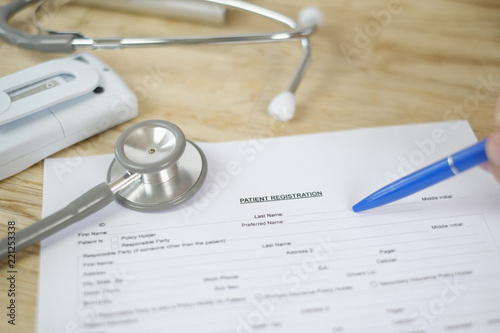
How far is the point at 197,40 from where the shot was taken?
2.65ft

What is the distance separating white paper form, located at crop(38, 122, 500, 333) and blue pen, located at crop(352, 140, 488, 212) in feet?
0.08

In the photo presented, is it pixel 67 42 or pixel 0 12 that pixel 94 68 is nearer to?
Result: pixel 67 42

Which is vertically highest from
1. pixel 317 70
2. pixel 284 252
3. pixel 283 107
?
pixel 317 70

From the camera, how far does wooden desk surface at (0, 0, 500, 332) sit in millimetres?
774

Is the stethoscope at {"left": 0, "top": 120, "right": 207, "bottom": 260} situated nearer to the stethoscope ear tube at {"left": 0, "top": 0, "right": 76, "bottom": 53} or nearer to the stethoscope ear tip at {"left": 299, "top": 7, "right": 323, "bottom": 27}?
the stethoscope ear tube at {"left": 0, "top": 0, "right": 76, "bottom": 53}

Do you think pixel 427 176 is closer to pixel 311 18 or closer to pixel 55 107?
pixel 311 18

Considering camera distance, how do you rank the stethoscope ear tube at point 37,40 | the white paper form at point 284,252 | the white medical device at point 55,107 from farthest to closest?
the stethoscope ear tube at point 37,40
the white medical device at point 55,107
the white paper form at point 284,252

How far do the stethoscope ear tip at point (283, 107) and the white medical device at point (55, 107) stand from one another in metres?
0.21

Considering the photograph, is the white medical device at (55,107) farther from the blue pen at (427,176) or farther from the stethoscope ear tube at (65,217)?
the blue pen at (427,176)

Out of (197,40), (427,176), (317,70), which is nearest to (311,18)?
(317,70)

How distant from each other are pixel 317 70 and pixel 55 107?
1.41 ft

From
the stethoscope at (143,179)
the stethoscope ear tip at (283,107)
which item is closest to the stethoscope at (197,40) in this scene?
the stethoscope ear tip at (283,107)

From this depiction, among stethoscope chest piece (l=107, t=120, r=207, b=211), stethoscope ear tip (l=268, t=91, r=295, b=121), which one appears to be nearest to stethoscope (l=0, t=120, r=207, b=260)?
stethoscope chest piece (l=107, t=120, r=207, b=211)

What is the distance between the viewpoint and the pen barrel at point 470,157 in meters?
0.59
